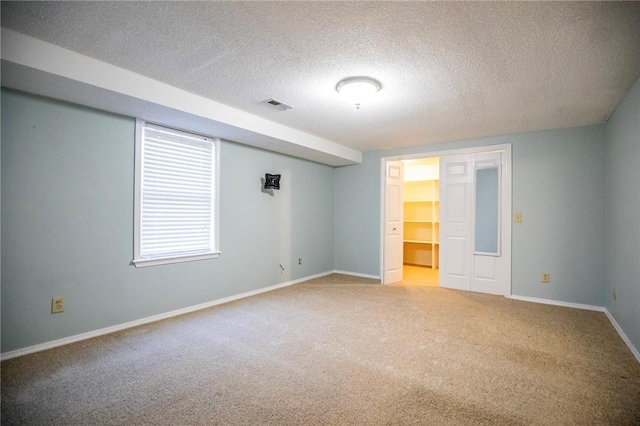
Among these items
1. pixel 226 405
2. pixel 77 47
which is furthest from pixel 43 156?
pixel 226 405

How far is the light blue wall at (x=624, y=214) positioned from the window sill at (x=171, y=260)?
4299mm

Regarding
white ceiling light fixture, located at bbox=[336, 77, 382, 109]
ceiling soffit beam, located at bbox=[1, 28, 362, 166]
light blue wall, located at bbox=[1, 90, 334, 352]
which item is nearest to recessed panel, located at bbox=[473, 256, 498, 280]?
white ceiling light fixture, located at bbox=[336, 77, 382, 109]

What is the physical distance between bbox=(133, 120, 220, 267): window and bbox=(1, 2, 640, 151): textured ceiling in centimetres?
86

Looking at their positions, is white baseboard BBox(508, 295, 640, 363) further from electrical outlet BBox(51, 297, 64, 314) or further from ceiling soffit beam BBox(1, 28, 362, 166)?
electrical outlet BBox(51, 297, 64, 314)

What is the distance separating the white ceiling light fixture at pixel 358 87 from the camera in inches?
104

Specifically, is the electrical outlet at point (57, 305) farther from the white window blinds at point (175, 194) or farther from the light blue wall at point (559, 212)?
the light blue wall at point (559, 212)

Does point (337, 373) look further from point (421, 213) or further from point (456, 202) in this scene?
point (421, 213)

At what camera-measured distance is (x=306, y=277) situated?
18.0ft

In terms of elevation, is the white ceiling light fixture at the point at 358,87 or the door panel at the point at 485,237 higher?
the white ceiling light fixture at the point at 358,87

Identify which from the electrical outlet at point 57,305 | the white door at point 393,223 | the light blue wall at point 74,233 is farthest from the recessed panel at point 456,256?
the electrical outlet at point 57,305

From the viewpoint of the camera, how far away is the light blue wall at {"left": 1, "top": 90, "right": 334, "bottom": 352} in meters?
2.48

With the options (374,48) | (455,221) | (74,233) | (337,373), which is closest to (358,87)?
(374,48)

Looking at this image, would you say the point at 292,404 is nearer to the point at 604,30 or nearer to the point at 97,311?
the point at 97,311

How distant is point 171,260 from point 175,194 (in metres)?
0.78
